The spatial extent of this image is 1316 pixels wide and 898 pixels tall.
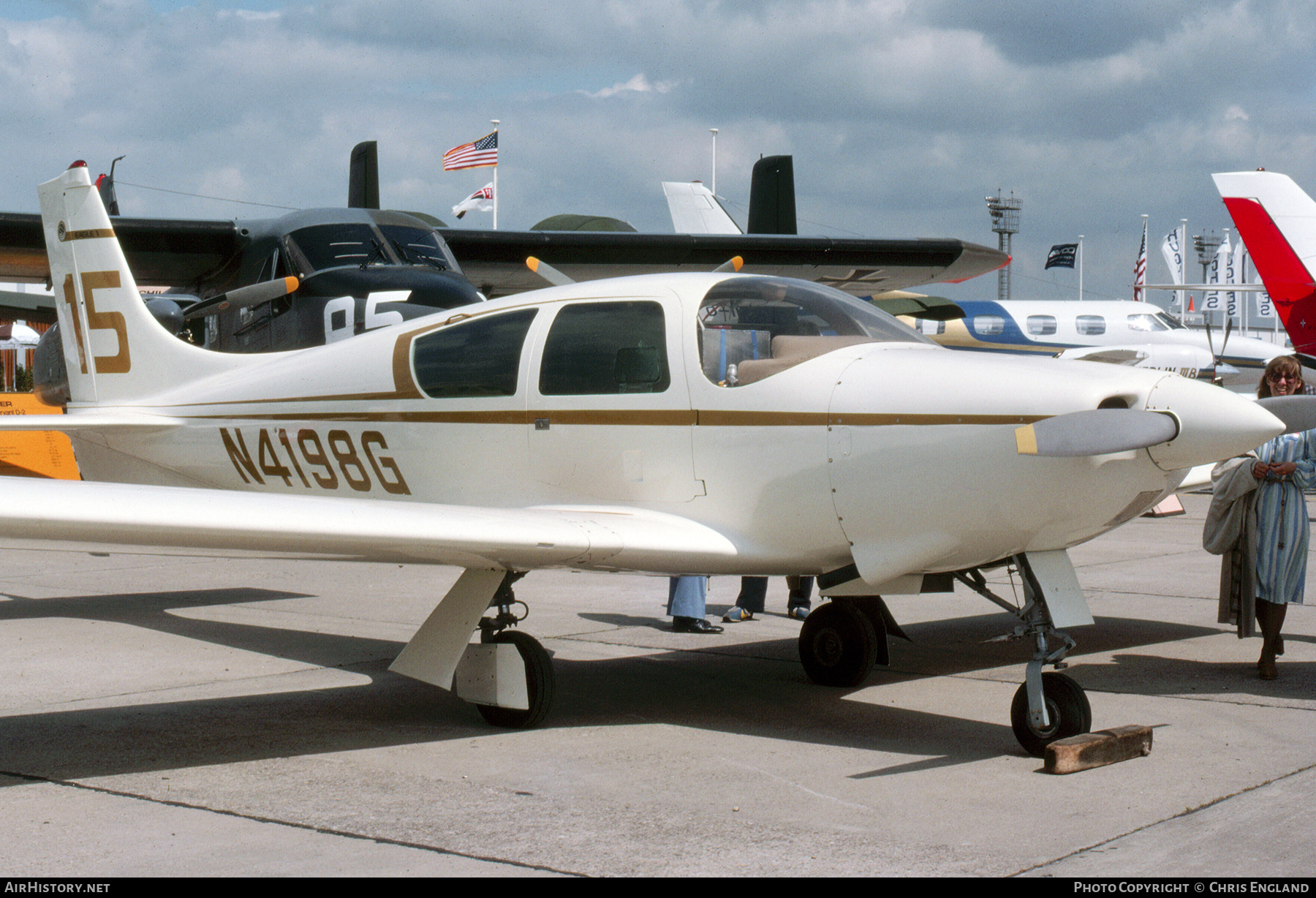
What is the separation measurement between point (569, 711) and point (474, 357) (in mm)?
1697

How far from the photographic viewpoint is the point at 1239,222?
18078 mm

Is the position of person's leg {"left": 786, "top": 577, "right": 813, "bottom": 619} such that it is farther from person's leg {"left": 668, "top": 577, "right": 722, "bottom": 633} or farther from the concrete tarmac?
person's leg {"left": 668, "top": 577, "right": 722, "bottom": 633}

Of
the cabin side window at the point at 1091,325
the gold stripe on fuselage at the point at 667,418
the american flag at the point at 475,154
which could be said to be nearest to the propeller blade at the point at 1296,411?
the gold stripe on fuselage at the point at 667,418

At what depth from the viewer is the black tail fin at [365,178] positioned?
61.4 ft

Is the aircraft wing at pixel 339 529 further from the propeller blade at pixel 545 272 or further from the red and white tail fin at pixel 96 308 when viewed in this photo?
the red and white tail fin at pixel 96 308

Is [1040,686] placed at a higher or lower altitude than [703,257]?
lower

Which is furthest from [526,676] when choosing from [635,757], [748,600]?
[748,600]

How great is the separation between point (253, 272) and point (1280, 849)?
12.0 m

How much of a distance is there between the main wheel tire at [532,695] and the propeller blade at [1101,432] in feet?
7.65

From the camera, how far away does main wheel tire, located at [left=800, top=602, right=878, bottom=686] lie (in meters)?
6.29

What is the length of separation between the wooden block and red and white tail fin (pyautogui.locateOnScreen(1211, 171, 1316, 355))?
1500 centimetres

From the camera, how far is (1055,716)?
4770 mm

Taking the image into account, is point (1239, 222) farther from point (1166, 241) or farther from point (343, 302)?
point (1166, 241)

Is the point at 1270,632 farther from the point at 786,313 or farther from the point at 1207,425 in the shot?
the point at 786,313
